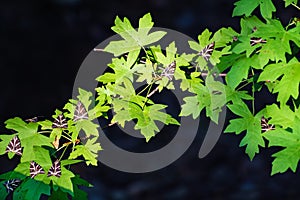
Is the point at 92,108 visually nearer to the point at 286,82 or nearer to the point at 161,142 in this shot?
the point at 286,82

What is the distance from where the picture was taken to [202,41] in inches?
82.6

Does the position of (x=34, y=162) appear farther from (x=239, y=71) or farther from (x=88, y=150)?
(x=239, y=71)

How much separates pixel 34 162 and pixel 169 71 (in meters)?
0.53

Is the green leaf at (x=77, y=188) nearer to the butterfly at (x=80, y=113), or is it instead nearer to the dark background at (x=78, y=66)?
the butterfly at (x=80, y=113)

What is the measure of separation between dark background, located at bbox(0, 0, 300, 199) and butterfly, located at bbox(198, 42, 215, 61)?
237 cm

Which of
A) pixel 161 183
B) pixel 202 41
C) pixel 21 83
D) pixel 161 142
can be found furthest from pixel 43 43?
pixel 202 41

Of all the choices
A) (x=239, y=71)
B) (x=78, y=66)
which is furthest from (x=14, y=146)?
(x=78, y=66)

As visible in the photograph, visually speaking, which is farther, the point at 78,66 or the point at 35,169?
the point at 78,66

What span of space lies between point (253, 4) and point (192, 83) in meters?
A: 0.34

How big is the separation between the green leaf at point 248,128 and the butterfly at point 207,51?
0.62 feet

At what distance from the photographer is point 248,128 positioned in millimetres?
2039

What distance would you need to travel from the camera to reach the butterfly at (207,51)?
2049 mm

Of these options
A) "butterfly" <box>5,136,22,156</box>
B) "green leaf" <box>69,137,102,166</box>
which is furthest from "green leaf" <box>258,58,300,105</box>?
"butterfly" <box>5,136,22,156</box>

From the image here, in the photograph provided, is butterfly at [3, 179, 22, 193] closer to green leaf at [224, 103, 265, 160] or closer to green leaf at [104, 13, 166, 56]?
green leaf at [104, 13, 166, 56]
